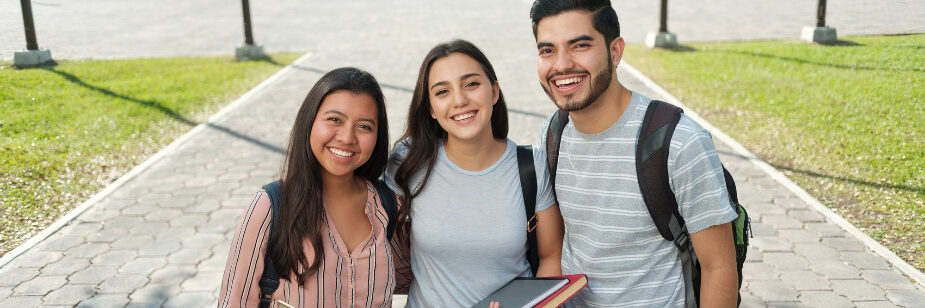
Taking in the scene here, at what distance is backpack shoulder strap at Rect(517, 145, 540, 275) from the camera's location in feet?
9.45

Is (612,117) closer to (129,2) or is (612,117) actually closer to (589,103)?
(589,103)

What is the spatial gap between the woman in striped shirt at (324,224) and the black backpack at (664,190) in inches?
40.9

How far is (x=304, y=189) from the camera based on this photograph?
2785mm

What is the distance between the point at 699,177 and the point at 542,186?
0.69 meters

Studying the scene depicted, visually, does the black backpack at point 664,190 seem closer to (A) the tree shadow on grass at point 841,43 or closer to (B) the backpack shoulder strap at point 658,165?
(B) the backpack shoulder strap at point 658,165

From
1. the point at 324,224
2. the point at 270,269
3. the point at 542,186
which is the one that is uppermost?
the point at 542,186

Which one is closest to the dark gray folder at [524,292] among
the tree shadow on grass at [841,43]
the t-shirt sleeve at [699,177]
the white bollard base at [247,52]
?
the t-shirt sleeve at [699,177]

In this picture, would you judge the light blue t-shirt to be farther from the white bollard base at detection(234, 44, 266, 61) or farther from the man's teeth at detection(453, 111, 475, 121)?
the white bollard base at detection(234, 44, 266, 61)

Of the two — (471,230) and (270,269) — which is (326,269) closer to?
(270,269)

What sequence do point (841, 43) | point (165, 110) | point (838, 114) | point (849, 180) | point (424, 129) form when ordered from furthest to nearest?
point (841, 43), point (165, 110), point (838, 114), point (849, 180), point (424, 129)

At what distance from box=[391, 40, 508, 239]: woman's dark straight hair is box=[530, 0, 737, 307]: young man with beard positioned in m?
0.38

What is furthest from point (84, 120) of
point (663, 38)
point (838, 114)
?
point (663, 38)

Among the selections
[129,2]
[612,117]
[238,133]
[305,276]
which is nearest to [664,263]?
[612,117]

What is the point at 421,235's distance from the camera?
2.92 meters
